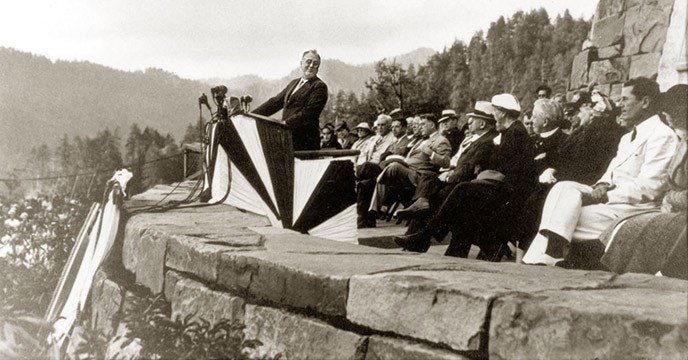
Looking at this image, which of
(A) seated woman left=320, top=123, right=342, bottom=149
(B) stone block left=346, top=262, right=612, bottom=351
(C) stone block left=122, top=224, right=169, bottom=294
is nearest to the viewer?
(B) stone block left=346, top=262, right=612, bottom=351

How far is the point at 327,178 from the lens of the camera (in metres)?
5.74

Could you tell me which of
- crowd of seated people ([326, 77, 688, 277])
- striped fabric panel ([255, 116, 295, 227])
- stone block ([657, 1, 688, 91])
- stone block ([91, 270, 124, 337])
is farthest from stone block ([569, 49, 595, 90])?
stone block ([91, 270, 124, 337])

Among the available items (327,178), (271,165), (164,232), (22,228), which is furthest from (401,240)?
(22,228)

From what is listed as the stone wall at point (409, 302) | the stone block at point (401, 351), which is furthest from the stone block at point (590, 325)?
the stone block at point (401, 351)

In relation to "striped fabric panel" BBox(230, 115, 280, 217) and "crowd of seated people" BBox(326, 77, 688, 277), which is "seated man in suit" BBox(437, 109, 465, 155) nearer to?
"crowd of seated people" BBox(326, 77, 688, 277)

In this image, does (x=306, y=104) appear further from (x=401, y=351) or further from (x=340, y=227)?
(x=401, y=351)

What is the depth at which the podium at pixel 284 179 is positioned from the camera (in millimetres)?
5660

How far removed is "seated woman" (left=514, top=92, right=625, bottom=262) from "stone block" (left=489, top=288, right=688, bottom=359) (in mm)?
2318

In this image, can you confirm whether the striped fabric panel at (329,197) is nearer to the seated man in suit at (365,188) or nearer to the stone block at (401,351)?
the seated man in suit at (365,188)

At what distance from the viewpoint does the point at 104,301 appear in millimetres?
5422

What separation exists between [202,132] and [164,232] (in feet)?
7.49

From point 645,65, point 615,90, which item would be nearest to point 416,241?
point 645,65

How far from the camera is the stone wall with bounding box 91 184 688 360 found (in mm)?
2170

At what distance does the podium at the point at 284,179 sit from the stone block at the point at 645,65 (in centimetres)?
443
